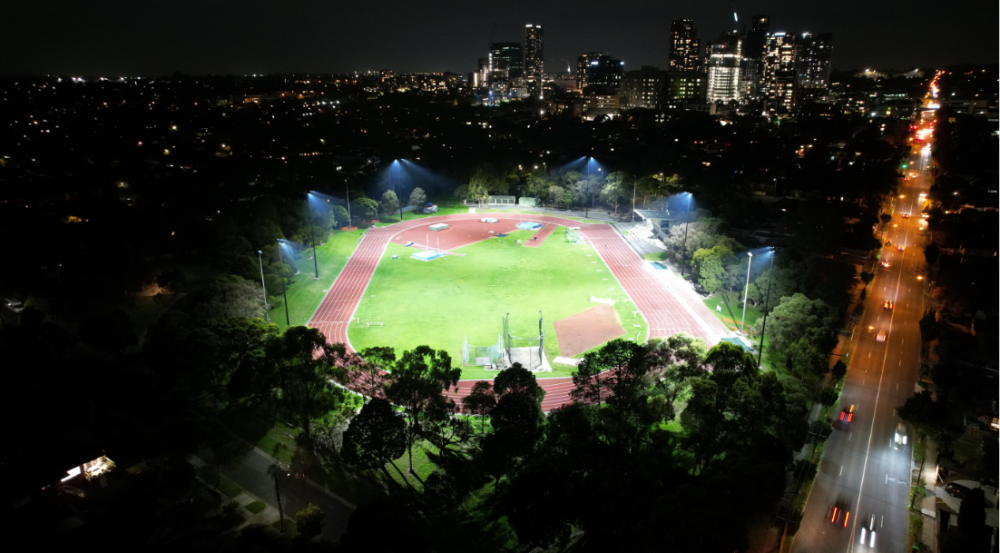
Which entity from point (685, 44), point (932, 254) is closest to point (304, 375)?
point (932, 254)

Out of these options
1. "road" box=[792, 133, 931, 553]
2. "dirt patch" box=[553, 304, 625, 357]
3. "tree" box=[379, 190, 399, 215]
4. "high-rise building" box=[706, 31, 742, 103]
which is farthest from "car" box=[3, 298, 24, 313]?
"high-rise building" box=[706, 31, 742, 103]

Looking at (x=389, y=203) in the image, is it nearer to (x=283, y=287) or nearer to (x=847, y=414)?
(x=283, y=287)

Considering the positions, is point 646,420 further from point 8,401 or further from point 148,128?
point 148,128

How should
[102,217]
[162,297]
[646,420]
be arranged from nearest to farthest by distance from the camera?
[646,420] → [162,297] → [102,217]

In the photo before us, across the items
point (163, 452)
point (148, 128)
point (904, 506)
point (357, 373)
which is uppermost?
point (148, 128)

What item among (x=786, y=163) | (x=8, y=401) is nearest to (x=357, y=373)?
(x=8, y=401)

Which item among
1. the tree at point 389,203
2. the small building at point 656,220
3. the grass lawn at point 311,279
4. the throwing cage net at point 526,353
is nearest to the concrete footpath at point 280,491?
the throwing cage net at point 526,353

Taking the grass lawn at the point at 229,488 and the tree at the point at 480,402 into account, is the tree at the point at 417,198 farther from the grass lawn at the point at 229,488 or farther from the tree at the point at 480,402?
the grass lawn at the point at 229,488
